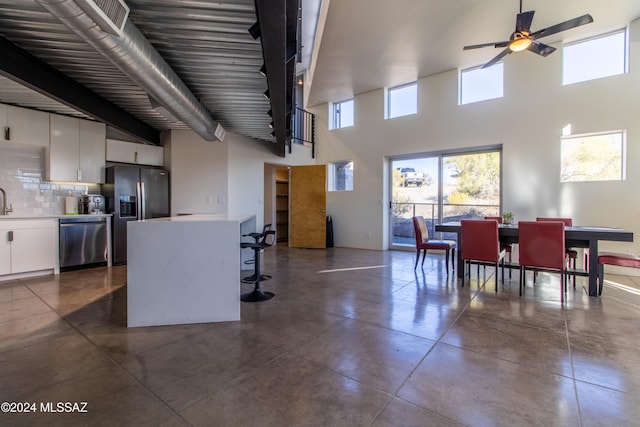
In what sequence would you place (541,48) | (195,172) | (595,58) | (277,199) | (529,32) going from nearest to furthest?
(529,32)
(541,48)
(595,58)
(195,172)
(277,199)

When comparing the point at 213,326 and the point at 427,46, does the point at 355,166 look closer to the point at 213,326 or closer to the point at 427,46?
the point at 427,46

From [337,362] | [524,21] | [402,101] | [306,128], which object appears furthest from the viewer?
[306,128]

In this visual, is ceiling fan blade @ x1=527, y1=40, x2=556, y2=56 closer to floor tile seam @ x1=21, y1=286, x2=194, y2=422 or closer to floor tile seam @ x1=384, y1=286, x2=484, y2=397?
floor tile seam @ x1=384, y1=286, x2=484, y2=397

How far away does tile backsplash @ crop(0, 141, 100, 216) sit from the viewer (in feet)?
15.1

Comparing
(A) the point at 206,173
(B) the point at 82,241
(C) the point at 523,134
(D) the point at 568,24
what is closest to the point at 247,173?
(A) the point at 206,173

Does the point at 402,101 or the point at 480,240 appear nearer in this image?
the point at 480,240

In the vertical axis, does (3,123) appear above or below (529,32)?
below

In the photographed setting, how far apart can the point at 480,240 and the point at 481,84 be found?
11.8 feet

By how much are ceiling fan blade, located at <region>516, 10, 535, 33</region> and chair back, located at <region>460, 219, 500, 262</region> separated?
7.44 ft

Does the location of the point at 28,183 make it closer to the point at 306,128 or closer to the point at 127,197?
the point at 127,197

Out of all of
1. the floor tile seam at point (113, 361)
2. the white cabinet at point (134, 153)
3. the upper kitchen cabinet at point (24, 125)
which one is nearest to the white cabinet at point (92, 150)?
the white cabinet at point (134, 153)

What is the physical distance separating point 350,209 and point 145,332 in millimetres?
5741

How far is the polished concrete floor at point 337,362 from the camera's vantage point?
154 cm

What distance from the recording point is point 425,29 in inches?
179
